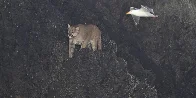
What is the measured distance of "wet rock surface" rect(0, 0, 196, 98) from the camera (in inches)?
291

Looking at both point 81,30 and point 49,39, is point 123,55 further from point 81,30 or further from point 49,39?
point 49,39

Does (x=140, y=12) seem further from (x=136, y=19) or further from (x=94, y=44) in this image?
(x=94, y=44)

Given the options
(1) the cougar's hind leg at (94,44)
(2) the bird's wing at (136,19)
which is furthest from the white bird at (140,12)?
(1) the cougar's hind leg at (94,44)

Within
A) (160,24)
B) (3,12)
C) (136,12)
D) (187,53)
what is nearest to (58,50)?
(3,12)

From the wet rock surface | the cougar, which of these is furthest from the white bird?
the cougar

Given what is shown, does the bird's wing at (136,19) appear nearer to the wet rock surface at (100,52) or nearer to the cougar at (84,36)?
the wet rock surface at (100,52)

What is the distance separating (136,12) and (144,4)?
1.50ft

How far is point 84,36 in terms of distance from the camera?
777 centimetres

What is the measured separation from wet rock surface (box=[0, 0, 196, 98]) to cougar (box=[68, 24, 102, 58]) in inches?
5.5

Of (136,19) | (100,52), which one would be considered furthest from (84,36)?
(136,19)

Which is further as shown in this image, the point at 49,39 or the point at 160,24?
the point at 160,24

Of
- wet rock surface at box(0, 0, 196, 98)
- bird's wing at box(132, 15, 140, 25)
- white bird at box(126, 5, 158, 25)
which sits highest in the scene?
white bird at box(126, 5, 158, 25)

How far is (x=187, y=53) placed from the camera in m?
8.25

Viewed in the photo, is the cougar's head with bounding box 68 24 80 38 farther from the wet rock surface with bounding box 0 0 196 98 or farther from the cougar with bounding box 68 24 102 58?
the wet rock surface with bounding box 0 0 196 98
